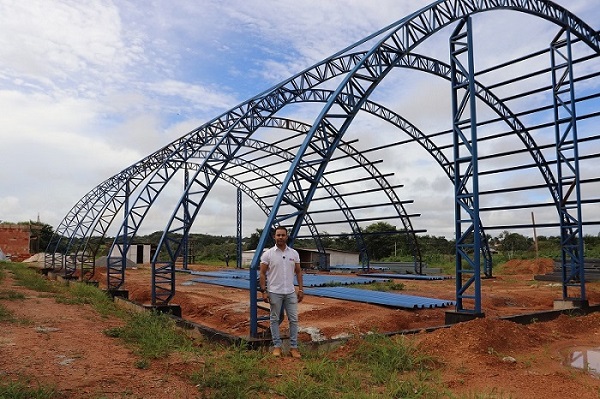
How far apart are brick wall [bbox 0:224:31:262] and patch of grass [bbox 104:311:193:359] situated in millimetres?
44960

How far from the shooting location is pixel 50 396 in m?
5.20

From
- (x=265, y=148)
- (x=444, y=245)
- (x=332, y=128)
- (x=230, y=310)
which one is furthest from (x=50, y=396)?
(x=444, y=245)

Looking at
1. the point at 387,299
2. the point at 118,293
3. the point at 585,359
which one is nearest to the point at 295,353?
the point at 585,359

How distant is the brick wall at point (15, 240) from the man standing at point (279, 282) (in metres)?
49.0

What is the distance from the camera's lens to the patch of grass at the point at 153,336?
784 cm

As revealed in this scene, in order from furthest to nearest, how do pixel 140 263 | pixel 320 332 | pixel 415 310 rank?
pixel 140 263 < pixel 415 310 < pixel 320 332

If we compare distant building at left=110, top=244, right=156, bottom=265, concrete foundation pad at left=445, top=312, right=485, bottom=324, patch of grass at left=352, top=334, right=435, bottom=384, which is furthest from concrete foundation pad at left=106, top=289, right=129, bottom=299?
distant building at left=110, top=244, right=156, bottom=265

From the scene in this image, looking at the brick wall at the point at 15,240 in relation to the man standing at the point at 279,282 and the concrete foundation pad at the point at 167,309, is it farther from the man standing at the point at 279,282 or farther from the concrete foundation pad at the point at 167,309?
the man standing at the point at 279,282

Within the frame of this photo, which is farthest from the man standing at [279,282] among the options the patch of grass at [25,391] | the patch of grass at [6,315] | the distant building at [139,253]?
the distant building at [139,253]

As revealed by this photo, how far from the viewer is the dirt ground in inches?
235

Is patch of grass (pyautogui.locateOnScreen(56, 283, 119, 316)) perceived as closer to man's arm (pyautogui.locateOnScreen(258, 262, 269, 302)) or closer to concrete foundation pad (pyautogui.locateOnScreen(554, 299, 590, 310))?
man's arm (pyautogui.locateOnScreen(258, 262, 269, 302))

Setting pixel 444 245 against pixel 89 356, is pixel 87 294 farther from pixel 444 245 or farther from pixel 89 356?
pixel 444 245

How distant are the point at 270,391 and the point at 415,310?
8.34 m

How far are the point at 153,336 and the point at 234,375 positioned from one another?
317 cm
